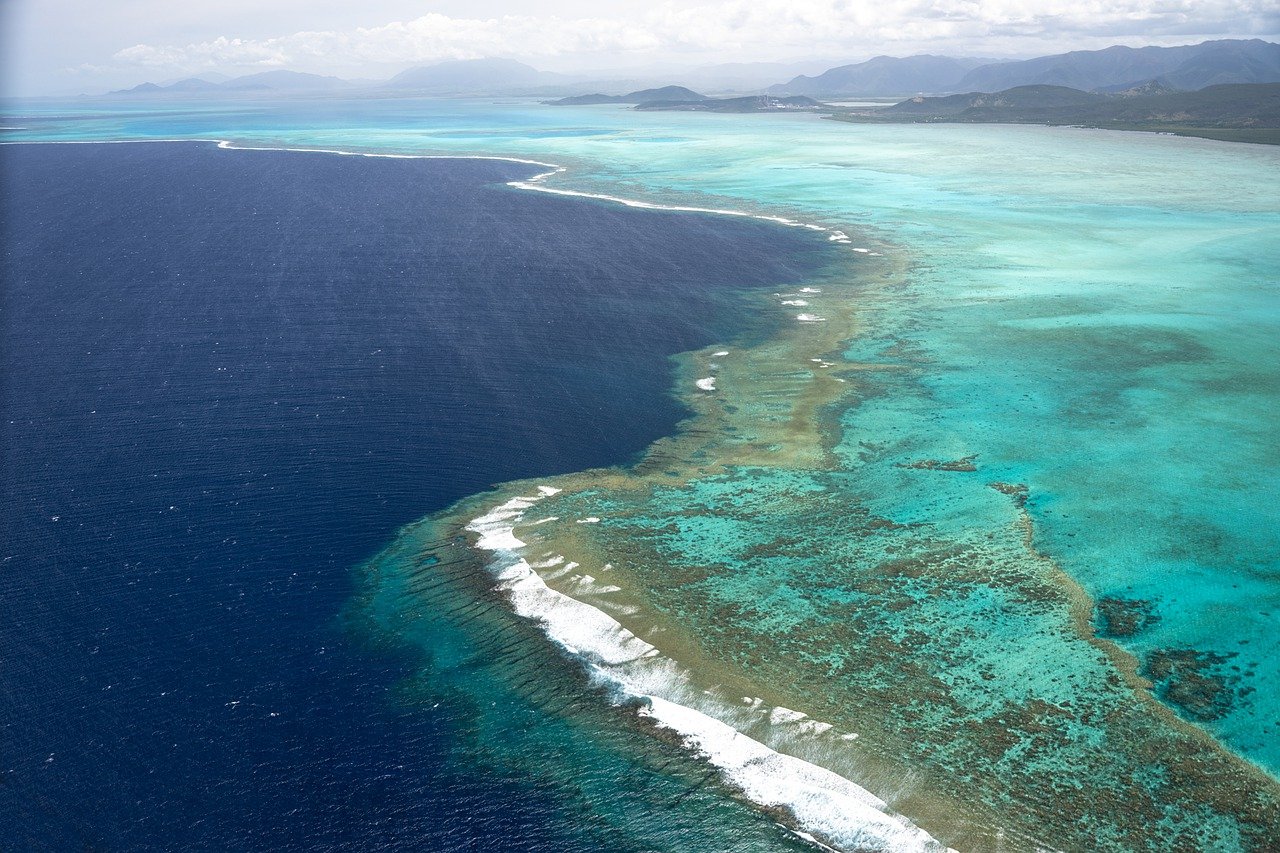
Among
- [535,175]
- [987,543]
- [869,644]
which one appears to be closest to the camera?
[869,644]

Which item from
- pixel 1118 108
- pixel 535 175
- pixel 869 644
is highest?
pixel 1118 108

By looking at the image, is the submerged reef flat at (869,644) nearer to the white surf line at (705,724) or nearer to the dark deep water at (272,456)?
the white surf line at (705,724)

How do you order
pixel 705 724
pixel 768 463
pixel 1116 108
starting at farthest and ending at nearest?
pixel 1116 108 → pixel 768 463 → pixel 705 724

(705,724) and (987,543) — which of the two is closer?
(705,724)

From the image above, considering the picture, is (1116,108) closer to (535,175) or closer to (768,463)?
(535,175)

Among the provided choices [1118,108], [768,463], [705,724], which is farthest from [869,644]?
[1118,108]

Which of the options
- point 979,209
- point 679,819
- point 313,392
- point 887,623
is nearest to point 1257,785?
point 887,623

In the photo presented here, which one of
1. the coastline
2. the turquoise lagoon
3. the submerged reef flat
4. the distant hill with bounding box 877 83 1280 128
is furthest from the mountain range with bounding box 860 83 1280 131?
the submerged reef flat
